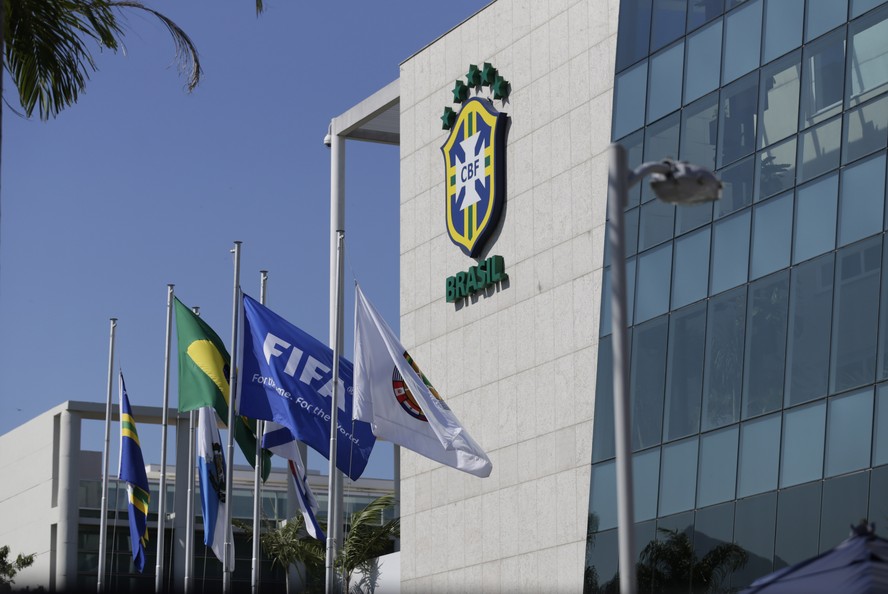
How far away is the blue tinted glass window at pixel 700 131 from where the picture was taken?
3092 centimetres

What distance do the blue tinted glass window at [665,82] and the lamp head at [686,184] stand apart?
55.2 ft

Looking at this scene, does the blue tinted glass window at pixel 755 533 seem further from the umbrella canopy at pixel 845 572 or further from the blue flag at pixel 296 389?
the umbrella canopy at pixel 845 572

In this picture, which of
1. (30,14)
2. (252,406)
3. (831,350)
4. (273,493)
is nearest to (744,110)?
(831,350)

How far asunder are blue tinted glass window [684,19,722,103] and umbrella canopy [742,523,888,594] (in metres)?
16.0

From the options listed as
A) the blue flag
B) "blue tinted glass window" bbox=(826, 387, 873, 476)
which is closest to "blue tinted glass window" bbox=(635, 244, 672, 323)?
"blue tinted glass window" bbox=(826, 387, 873, 476)

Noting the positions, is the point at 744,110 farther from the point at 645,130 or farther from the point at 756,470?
the point at 756,470

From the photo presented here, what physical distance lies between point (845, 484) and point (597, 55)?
1127 centimetres

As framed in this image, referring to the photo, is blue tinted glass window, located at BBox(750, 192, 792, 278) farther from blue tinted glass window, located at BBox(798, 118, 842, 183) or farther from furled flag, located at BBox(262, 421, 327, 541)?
furled flag, located at BBox(262, 421, 327, 541)

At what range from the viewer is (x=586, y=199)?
33312 mm

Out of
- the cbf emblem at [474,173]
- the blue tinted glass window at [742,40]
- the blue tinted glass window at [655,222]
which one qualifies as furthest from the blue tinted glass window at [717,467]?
the cbf emblem at [474,173]

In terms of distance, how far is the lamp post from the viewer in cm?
1494

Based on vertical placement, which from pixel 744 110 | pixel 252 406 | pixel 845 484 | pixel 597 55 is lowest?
pixel 845 484

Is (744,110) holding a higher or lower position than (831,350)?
higher

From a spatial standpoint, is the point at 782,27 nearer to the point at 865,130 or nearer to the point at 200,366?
the point at 865,130
